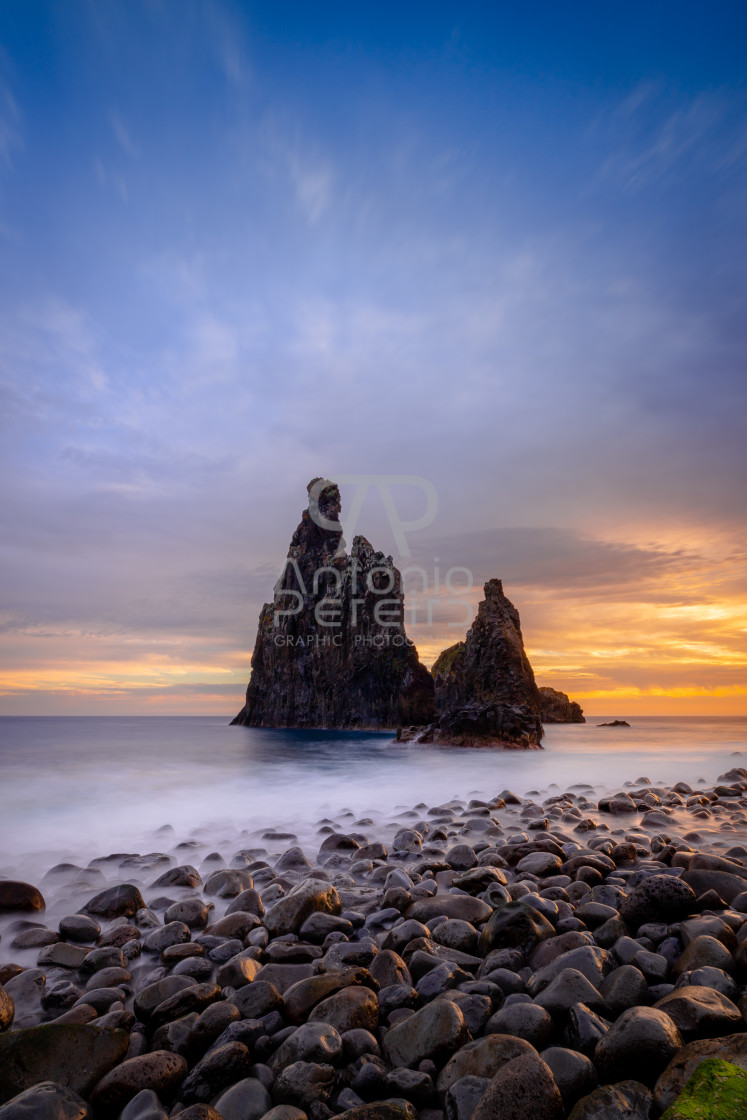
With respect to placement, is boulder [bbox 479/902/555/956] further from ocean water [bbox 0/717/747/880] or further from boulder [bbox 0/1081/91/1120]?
ocean water [bbox 0/717/747/880]

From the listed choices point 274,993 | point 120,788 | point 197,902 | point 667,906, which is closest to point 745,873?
point 667,906

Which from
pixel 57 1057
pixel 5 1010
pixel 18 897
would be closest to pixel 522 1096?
pixel 57 1057

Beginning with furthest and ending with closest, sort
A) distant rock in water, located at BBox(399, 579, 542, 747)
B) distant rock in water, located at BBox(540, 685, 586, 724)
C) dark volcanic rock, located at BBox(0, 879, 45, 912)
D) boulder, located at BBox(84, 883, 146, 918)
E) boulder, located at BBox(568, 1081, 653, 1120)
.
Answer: distant rock in water, located at BBox(540, 685, 586, 724) → distant rock in water, located at BBox(399, 579, 542, 747) → dark volcanic rock, located at BBox(0, 879, 45, 912) → boulder, located at BBox(84, 883, 146, 918) → boulder, located at BBox(568, 1081, 653, 1120)

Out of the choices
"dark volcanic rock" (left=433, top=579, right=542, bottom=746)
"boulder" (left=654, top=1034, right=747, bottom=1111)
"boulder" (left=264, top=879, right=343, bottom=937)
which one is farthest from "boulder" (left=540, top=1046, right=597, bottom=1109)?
"dark volcanic rock" (left=433, top=579, right=542, bottom=746)

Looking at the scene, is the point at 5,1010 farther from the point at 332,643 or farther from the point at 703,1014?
the point at 332,643

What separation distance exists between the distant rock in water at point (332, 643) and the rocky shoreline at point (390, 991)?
53.2 m

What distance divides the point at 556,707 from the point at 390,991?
77.5 meters

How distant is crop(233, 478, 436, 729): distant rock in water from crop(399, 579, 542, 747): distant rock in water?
26.9m

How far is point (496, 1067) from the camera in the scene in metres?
2.50

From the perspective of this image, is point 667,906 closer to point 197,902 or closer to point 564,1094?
point 564,1094

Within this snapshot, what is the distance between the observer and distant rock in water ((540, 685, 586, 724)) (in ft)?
244

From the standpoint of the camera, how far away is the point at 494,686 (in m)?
28.9

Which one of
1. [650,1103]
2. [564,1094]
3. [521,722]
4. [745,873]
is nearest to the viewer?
[650,1103]

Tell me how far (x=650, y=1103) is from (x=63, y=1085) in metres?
2.64
